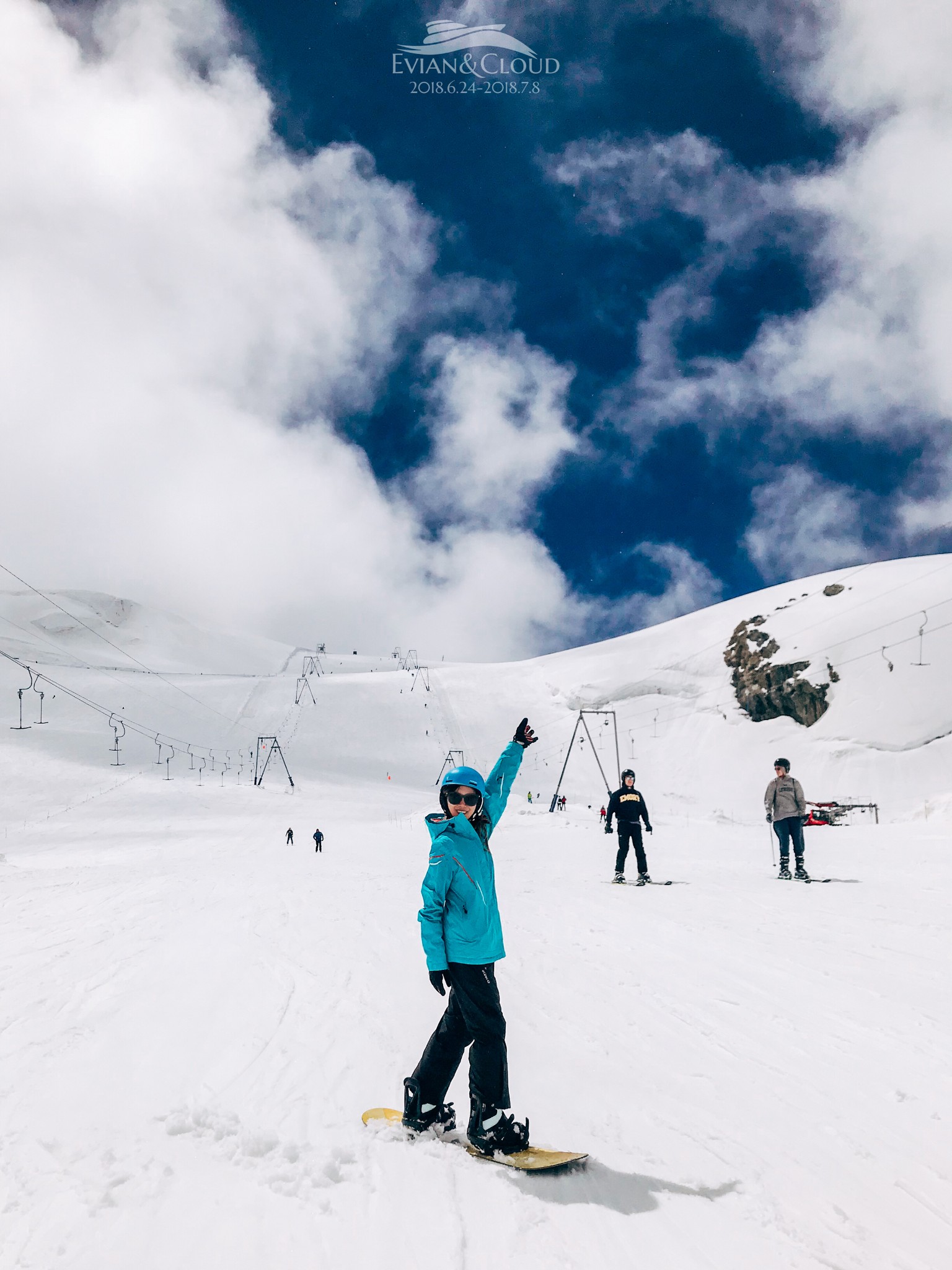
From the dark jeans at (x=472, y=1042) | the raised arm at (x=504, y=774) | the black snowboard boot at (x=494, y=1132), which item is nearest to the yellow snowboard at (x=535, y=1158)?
the black snowboard boot at (x=494, y=1132)

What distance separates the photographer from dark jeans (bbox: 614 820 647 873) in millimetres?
12148

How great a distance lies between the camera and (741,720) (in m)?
70.1

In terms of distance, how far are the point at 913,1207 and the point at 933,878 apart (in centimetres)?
971

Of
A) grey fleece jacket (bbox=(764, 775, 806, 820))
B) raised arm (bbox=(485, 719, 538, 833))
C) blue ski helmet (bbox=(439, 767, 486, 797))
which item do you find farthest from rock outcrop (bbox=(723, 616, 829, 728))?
blue ski helmet (bbox=(439, 767, 486, 797))

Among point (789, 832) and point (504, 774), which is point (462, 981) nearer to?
point (504, 774)

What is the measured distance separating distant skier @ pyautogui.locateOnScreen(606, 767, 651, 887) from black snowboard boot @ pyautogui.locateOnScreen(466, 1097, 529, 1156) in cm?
887

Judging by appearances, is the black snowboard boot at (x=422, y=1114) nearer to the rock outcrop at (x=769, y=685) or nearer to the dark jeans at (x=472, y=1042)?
the dark jeans at (x=472, y=1042)

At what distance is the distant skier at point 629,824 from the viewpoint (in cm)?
1216

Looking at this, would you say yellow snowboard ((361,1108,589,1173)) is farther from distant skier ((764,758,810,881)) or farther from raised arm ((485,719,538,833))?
distant skier ((764,758,810,881))

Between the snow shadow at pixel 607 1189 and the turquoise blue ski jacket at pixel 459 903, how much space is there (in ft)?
3.13

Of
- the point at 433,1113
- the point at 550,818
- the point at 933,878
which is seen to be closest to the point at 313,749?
the point at 550,818

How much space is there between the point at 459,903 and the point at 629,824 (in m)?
9.25

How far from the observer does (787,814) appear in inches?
473

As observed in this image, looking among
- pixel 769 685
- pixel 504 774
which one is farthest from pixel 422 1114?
pixel 769 685
